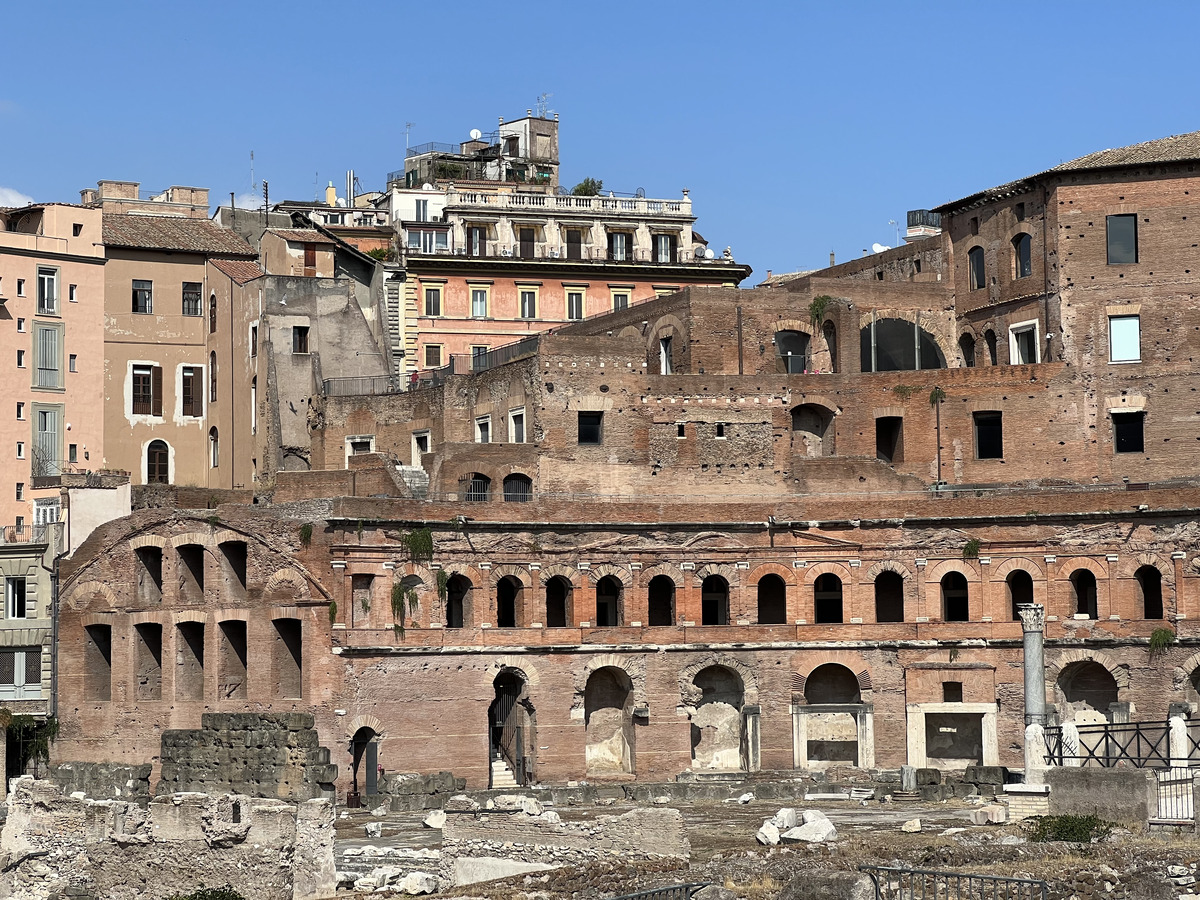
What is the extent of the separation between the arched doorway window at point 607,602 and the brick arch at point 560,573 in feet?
3.97

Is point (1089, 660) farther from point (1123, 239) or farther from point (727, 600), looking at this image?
point (1123, 239)

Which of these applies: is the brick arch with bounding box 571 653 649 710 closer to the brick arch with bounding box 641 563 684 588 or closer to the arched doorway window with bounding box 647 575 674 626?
the brick arch with bounding box 641 563 684 588

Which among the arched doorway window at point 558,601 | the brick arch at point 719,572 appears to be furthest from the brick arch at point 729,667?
the arched doorway window at point 558,601

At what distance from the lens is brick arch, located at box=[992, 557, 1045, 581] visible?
177 ft

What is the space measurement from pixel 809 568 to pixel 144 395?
23.2 meters

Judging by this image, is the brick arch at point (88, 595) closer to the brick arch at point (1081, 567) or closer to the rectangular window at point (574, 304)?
the rectangular window at point (574, 304)

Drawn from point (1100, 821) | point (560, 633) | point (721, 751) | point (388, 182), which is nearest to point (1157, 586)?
point (721, 751)

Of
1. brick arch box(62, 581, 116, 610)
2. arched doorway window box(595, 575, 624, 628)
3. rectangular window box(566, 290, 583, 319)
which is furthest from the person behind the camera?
rectangular window box(566, 290, 583, 319)

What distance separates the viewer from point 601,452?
186 ft

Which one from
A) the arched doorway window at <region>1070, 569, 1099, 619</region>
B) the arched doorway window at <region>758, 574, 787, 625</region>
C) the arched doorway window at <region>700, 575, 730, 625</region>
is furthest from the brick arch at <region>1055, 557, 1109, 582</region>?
the arched doorway window at <region>700, 575, 730, 625</region>

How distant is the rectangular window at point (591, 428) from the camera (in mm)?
56844

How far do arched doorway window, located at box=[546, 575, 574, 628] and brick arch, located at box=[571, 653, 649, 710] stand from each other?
141 centimetres

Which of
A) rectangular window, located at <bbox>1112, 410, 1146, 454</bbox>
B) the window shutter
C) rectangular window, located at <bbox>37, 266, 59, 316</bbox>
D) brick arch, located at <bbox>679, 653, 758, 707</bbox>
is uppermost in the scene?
rectangular window, located at <bbox>37, 266, 59, 316</bbox>

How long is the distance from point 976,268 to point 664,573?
1541cm
